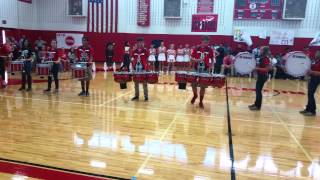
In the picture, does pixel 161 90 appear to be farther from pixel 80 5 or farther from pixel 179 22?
pixel 80 5

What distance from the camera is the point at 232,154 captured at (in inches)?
206

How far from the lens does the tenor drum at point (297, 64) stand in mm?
8391

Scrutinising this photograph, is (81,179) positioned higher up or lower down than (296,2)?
lower down

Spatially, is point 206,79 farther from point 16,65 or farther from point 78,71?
point 16,65

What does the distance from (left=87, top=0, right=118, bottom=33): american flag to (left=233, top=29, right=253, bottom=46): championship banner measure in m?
8.75

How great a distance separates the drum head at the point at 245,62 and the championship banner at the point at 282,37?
1210cm

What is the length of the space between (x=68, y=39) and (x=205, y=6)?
1051 centimetres

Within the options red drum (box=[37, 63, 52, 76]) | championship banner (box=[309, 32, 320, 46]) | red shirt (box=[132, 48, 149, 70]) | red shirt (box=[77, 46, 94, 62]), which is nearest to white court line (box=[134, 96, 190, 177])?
red shirt (box=[132, 48, 149, 70])

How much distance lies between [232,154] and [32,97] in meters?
6.99

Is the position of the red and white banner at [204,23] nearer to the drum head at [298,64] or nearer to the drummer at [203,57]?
the drum head at [298,64]

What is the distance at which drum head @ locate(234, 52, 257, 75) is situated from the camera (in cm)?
872

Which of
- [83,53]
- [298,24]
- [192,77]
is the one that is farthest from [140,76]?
[298,24]

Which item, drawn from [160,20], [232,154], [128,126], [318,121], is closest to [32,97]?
[128,126]

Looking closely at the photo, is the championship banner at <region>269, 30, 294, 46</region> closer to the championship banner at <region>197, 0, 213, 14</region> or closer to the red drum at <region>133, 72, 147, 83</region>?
the championship banner at <region>197, 0, 213, 14</region>
